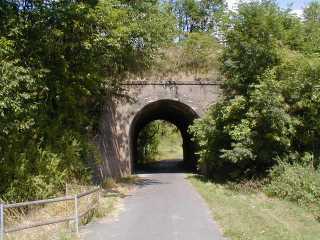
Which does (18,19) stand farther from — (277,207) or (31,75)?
(277,207)

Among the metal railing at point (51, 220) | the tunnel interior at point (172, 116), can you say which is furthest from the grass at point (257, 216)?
the tunnel interior at point (172, 116)

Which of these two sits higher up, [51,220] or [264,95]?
[264,95]

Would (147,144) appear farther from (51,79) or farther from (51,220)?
(51,220)

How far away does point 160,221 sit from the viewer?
36.0 feet

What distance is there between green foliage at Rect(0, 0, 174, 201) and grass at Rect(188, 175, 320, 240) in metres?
4.86

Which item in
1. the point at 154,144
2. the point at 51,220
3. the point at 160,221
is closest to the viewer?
the point at 51,220

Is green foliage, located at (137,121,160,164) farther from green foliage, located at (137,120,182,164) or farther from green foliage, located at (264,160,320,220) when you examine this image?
green foliage, located at (264,160,320,220)

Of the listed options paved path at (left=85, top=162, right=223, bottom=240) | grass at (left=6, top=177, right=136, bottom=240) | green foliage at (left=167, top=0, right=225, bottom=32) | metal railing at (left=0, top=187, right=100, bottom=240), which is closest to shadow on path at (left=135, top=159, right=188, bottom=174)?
paved path at (left=85, top=162, right=223, bottom=240)

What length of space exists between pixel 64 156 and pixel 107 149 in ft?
26.0

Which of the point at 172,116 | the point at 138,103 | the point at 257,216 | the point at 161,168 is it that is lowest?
the point at 257,216

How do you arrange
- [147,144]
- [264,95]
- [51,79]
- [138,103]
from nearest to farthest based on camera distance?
[51,79]
[264,95]
[138,103]
[147,144]

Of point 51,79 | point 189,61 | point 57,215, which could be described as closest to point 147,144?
point 189,61

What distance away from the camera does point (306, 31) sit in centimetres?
2114

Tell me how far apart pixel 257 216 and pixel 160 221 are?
2.34 metres
